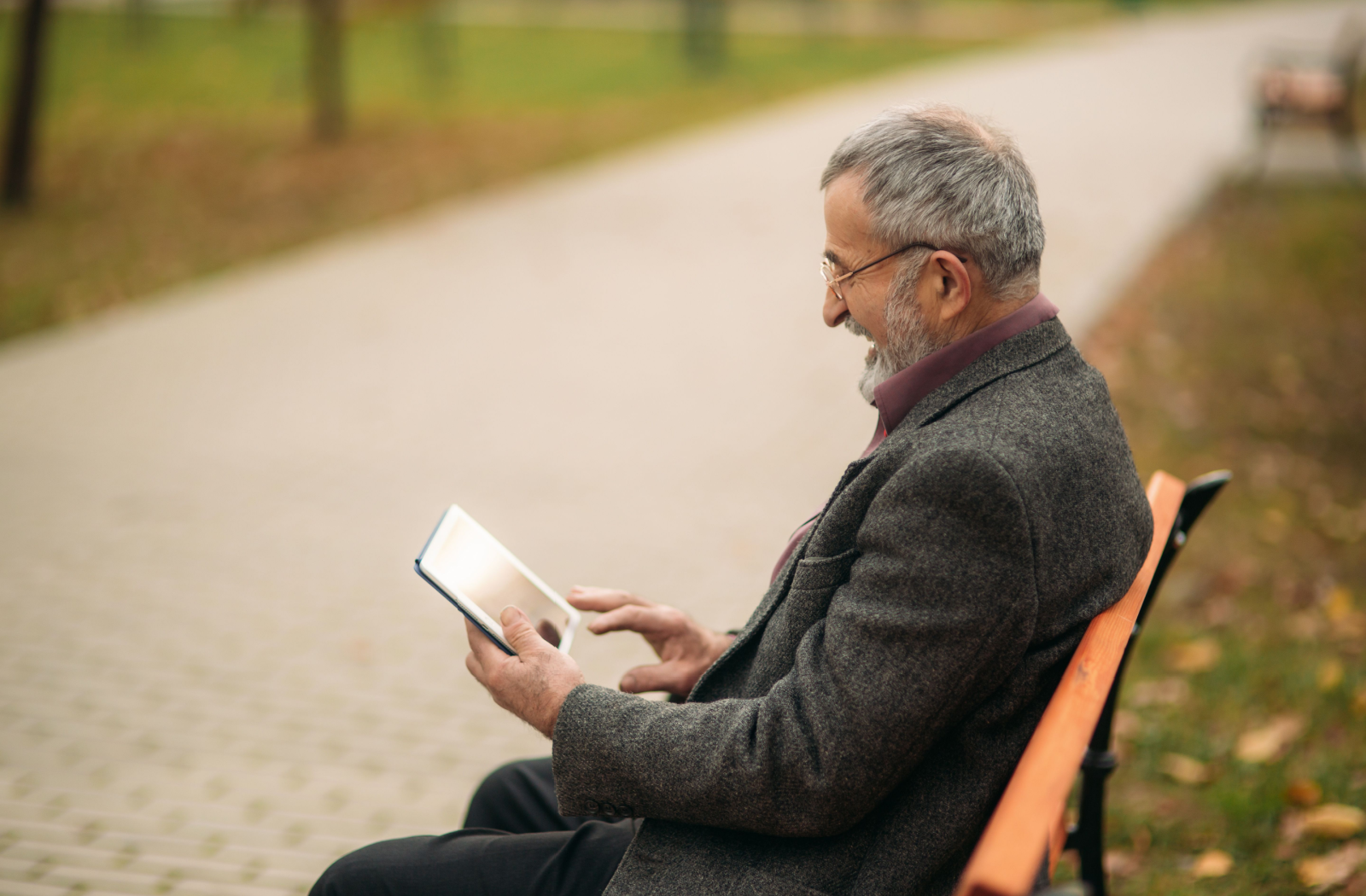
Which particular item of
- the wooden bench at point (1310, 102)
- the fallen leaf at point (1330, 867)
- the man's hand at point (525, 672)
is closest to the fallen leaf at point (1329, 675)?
the fallen leaf at point (1330, 867)

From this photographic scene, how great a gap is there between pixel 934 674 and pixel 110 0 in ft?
136

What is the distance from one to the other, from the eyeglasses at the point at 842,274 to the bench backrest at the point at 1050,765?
0.55 metres

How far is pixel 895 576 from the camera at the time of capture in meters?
1.56

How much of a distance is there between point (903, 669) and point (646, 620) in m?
0.86

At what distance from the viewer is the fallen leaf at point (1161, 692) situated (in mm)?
4129

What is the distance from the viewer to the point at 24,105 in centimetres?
1344

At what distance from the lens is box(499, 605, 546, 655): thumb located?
1.94 metres

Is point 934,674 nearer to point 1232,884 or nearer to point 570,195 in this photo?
point 1232,884

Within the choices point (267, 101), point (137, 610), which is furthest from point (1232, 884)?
point (267, 101)

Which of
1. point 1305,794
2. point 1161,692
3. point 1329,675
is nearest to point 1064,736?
point 1305,794

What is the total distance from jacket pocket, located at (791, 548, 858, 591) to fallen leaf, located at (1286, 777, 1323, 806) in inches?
93.5

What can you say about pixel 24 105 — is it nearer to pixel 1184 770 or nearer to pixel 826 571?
pixel 1184 770

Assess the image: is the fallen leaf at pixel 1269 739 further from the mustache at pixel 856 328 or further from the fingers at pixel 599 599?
the mustache at pixel 856 328

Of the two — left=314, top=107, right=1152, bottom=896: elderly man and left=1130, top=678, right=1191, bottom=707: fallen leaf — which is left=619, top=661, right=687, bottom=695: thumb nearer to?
left=314, top=107, right=1152, bottom=896: elderly man
